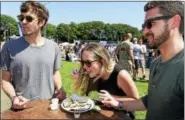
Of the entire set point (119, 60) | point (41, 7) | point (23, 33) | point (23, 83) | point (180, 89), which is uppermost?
point (41, 7)

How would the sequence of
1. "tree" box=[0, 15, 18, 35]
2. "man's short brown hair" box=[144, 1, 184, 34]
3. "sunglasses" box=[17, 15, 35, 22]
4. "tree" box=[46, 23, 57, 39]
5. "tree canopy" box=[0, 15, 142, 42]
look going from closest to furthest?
"man's short brown hair" box=[144, 1, 184, 34] → "sunglasses" box=[17, 15, 35, 22] → "tree" box=[0, 15, 18, 35] → "tree" box=[46, 23, 57, 39] → "tree canopy" box=[0, 15, 142, 42]

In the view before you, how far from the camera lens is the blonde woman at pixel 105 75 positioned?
2.98 meters

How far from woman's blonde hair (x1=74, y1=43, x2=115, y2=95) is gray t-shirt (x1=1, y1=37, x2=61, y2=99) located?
0.27 metres

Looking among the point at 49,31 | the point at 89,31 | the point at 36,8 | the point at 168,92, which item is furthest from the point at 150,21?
the point at 89,31

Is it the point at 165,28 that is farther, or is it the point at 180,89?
the point at 165,28

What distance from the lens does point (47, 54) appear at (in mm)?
3127

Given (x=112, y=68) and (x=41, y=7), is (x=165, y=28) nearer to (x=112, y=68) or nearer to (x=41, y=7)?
(x=112, y=68)

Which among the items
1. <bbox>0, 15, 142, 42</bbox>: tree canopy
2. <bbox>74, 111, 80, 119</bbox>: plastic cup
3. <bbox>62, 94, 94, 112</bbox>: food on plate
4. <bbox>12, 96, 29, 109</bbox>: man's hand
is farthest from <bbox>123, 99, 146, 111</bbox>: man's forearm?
<bbox>0, 15, 142, 42</bbox>: tree canopy

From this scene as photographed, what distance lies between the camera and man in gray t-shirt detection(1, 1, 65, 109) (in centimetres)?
301

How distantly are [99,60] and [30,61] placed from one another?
22.8 inches

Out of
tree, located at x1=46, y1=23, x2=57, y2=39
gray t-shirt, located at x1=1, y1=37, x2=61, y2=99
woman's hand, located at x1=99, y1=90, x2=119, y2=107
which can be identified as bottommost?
tree, located at x1=46, y1=23, x2=57, y2=39

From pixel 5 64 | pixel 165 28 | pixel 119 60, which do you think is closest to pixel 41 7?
pixel 5 64

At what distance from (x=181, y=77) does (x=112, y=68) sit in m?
1.09

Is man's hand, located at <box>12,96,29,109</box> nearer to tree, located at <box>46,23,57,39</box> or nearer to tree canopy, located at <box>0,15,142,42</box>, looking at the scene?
tree, located at <box>46,23,57,39</box>
